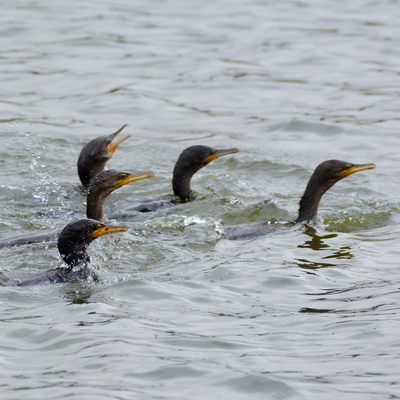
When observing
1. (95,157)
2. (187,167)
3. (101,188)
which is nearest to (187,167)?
(187,167)

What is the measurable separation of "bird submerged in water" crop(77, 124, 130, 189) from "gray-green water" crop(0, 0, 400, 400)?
38 centimetres

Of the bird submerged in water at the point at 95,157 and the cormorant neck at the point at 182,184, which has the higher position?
the bird submerged in water at the point at 95,157

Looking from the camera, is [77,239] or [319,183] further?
[319,183]

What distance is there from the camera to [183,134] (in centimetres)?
1255

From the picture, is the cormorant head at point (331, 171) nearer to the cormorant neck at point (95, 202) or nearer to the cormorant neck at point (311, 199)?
the cormorant neck at point (311, 199)

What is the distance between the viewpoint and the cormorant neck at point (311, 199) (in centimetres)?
879

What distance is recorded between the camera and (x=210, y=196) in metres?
10.0

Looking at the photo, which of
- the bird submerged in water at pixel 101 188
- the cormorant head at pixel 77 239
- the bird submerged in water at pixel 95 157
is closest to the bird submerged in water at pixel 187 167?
the bird submerged in water at pixel 95 157

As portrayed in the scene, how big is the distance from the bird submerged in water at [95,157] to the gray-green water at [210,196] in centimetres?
38

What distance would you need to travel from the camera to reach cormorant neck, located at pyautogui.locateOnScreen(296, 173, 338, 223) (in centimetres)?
879

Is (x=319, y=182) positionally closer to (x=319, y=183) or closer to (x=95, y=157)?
(x=319, y=183)

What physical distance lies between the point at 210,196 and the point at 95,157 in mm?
1576

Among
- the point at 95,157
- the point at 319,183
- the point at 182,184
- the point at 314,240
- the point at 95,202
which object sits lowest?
the point at 314,240

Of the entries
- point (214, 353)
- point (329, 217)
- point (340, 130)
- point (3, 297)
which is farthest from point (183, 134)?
point (214, 353)
